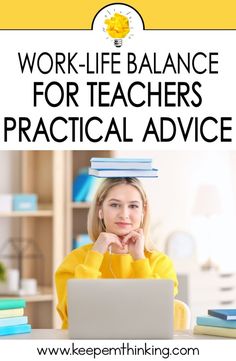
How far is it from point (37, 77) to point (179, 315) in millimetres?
977

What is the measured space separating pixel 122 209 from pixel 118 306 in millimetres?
479

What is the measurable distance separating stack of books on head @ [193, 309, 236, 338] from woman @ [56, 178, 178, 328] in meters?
0.22

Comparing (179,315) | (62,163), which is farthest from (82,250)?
(62,163)

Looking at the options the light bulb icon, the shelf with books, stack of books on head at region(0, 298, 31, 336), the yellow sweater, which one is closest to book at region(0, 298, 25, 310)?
stack of books on head at region(0, 298, 31, 336)

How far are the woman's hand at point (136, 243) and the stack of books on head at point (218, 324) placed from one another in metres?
0.31

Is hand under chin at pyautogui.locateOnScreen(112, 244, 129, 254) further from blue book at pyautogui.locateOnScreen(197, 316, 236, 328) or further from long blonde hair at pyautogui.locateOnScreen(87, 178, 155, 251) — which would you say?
blue book at pyautogui.locateOnScreen(197, 316, 236, 328)

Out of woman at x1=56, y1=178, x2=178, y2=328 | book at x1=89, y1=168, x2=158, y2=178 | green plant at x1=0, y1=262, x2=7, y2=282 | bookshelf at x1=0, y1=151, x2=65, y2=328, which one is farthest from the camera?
bookshelf at x1=0, y1=151, x2=65, y2=328

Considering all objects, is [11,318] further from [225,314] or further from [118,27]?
[118,27]

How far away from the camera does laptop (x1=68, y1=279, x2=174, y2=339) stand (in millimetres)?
2246

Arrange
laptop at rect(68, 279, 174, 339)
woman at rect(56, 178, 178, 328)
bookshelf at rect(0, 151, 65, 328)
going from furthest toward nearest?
1. bookshelf at rect(0, 151, 65, 328)
2. woman at rect(56, 178, 178, 328)
3. laptop at rect(68, 279, 174, 339)

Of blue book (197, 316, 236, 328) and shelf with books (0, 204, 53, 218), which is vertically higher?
shelf with books (0, 204, 53, 218)

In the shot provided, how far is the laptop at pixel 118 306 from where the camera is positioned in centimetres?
225
